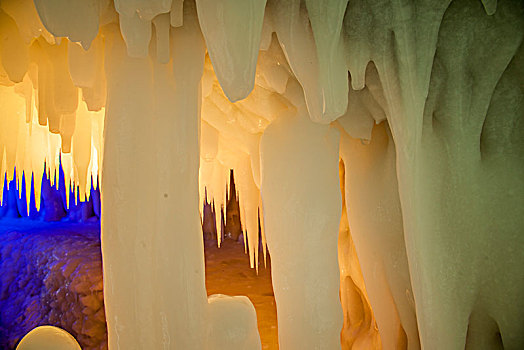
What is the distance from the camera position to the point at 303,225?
224 cm

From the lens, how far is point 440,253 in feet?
6.48

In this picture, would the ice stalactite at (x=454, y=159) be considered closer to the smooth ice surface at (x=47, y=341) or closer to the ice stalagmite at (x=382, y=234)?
the ice stalagmite at (x=382, y=234)

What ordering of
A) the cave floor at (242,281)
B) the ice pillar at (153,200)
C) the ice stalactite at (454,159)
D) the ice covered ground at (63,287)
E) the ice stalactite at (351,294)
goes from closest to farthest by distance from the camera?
1. the ice pillar at (153,200)
2. the ice stalactite at (454,159)
3. the ice stalactite at (351,294)
4. the cave floor at (242,281)
5. the ice covered ground at (63,287)

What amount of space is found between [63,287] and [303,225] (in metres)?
4.08

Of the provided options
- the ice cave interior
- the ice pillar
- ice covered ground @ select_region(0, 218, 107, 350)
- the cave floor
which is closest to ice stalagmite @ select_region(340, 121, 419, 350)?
the ice cave interior

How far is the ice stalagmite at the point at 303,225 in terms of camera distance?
2127 millimetres

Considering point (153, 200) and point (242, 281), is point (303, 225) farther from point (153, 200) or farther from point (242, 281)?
point (242, 281)

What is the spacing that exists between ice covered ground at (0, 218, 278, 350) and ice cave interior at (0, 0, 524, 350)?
2261mm

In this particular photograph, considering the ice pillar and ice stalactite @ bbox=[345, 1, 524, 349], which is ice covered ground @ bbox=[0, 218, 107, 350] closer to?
the ice pillar

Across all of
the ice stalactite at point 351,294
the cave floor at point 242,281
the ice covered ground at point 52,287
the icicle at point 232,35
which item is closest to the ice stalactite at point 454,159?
the icicle at point 232,35

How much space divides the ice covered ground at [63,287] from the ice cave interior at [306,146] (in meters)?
2.26

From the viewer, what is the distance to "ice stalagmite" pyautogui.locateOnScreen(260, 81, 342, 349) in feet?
6.98

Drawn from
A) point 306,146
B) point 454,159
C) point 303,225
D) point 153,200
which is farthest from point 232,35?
point 454,159

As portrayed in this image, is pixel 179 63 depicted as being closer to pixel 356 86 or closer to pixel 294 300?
pixel 356 86
